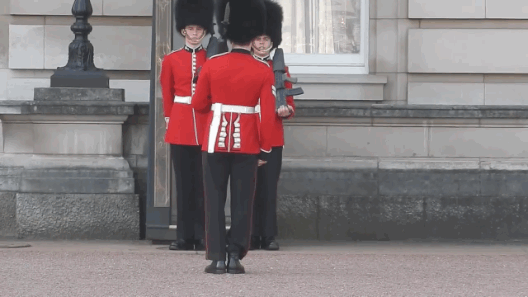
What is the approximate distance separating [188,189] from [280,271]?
1.55m

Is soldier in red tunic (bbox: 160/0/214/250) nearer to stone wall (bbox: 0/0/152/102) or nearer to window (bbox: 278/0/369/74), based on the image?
stone wall (bbox: 0/0/152/102)

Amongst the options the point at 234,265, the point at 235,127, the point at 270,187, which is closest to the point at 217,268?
the point at 234,265

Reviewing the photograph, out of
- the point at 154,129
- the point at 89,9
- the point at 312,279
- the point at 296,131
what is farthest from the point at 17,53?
the point at 312,279

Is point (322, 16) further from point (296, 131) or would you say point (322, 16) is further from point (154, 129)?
point (154, 129)

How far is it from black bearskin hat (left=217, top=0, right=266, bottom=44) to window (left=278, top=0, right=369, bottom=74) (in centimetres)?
259

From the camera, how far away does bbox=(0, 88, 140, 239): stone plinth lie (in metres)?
9.45

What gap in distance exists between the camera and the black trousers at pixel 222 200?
748 cm

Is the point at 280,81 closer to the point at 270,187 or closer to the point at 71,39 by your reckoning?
the point at 270,187

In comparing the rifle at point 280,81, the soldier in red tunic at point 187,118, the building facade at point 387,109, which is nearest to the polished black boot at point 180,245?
the soldier in red tunic at point 187,118

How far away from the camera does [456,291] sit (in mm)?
6938

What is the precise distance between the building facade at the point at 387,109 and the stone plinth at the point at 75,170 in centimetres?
22

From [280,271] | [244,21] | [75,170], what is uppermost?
[244,21]

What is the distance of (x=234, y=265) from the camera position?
748 cm

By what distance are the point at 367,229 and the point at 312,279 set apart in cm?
248
